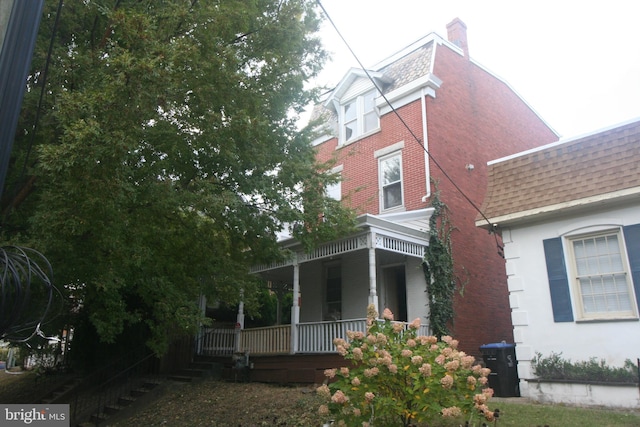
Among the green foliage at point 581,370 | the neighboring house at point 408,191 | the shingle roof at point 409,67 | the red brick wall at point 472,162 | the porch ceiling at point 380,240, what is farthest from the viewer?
the shingle roof at point 409,67

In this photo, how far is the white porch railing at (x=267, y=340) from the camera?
13016 millimetres

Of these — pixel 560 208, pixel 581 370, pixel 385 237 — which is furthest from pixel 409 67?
pixel 581 370

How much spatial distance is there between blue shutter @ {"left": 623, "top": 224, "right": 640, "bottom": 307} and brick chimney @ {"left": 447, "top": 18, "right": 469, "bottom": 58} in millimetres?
10745

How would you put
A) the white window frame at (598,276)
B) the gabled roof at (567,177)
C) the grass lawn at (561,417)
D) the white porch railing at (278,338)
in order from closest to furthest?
1. the grass lawn at (561,417)
2. the white window frame at (598,276)
3. the gabled roof at (567,177)
4. the white porch railing at (278,338)

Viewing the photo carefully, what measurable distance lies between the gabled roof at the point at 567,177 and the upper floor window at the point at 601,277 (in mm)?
791

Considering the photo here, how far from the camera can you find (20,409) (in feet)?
20.7

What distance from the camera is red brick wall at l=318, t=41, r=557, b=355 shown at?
46.2 ft

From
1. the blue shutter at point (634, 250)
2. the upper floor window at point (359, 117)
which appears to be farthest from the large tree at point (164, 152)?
the upper floor window at point (359, 117)

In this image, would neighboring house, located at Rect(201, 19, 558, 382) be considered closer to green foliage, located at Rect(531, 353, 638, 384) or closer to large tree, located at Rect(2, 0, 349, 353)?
large tree, located at Rect(2, 0, 349, 353)

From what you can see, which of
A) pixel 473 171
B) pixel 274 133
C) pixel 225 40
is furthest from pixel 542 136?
pixel 225 40

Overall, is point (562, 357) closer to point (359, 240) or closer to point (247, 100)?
point (359, 240)

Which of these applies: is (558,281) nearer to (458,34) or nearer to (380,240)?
(380,240)

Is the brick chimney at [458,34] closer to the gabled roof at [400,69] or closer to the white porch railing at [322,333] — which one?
the gabled roof at [400,69]

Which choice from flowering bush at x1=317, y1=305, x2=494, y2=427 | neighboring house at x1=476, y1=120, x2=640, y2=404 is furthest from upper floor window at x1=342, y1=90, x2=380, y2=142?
flowering bush at x1=317, y1=305, x2=494, y2=427
